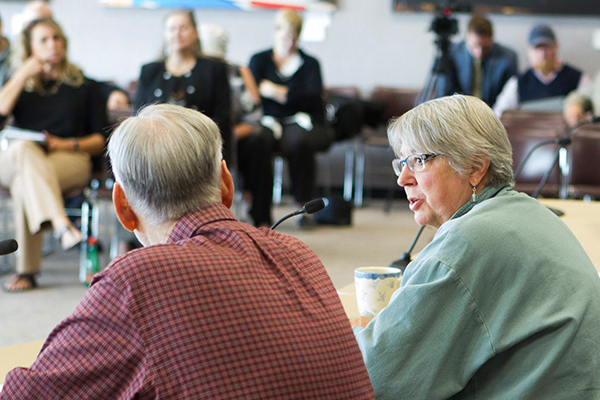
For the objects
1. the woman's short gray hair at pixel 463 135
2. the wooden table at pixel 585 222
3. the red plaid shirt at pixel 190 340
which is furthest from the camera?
the wooden table at pixel 585 222

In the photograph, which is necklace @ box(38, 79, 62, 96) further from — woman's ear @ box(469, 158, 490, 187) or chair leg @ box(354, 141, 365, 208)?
woman's ear @ box(469, 158, 490, 187)

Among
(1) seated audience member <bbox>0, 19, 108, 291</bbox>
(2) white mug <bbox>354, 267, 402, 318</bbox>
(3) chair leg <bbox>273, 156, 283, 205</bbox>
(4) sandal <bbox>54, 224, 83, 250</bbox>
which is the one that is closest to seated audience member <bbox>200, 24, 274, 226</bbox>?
(1) seated audience member <bbox>0, 19, 108, 291</bbox>

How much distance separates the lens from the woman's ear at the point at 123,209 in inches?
45.6

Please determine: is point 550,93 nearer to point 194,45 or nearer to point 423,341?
point 194,45

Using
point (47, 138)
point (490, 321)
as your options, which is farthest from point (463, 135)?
point (47, 138)

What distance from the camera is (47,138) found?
393 cm

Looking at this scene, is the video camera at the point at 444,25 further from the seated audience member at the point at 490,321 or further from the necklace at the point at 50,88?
the seated audience member at the point at 490,321

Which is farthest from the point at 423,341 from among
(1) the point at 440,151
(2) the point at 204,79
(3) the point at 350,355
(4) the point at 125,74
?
(4) the point at 125,74

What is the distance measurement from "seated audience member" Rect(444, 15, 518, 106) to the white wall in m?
0.64

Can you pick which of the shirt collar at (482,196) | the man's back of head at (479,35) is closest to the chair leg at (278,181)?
the man's back of head at (479,35)

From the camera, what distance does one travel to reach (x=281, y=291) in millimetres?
1059

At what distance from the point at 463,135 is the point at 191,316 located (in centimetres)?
61

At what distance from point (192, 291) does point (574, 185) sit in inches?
147

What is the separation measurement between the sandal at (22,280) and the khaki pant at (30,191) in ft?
0.08
